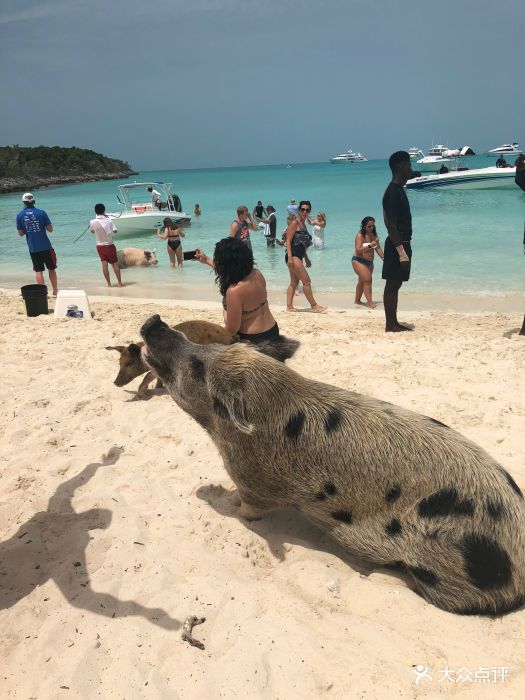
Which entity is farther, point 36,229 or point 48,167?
point 48,167

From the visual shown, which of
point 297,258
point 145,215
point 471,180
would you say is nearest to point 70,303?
point 297,258

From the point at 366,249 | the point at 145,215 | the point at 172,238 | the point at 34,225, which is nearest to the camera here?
the point at 366,249

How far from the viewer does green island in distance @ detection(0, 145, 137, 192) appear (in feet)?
247

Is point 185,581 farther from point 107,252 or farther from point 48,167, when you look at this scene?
point 48,167

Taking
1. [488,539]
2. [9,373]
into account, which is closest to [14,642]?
[488,539]

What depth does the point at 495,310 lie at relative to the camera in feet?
33.5

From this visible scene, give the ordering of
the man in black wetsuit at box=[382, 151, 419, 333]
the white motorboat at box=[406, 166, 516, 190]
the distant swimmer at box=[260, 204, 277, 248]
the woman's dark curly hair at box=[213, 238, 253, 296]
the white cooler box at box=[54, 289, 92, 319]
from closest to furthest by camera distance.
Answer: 1. the woman's dark curly hair at box=[213, 238, 253, 296]
2. the man in black wetsuit at box=[382, 151, 419, 333]
3. the white cooler box at box=[54, 289, 92, 319]
4. the distant swimmer at box=[260, 204, 277, 248]
5. the white motorboat at box=[406, 166, 516, 190]

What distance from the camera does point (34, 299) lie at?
8.81 m

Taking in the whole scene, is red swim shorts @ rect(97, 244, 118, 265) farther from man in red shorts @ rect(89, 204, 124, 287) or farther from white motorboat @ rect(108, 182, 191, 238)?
white motorboat @ rect(108, 182, 191, 238)

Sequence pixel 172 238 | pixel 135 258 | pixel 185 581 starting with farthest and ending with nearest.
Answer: pixel 135 258 → pixel 172 238 → pixel 185 581

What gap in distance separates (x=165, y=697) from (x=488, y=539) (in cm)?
174

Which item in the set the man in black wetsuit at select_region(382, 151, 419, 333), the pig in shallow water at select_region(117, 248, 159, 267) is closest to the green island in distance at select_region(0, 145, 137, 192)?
the pig in shallow water at select_region(117, 248, 159, 267)

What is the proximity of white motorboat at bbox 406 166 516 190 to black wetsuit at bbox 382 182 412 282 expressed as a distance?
130 feet

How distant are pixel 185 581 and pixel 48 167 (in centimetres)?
9884
